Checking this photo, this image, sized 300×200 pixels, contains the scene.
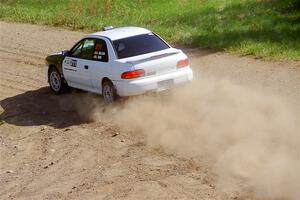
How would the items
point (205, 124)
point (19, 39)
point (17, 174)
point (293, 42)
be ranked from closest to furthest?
point (17, 174) → point (205, 124) → point (293, 42) → point (19, 39)

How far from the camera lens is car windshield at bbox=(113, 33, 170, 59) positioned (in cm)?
1212

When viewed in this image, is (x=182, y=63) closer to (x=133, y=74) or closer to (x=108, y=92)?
(x=133, y=74)

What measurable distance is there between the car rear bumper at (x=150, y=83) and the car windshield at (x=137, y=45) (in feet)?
2.36

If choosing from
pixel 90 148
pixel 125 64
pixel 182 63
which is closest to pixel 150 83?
pixel 125 64

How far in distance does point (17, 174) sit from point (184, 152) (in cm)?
296

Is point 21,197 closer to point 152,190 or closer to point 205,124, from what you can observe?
point 152,190

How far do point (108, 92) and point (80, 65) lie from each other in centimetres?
132

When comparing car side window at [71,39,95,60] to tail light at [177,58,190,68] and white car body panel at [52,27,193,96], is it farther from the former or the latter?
tail light at [177,58,190,68]

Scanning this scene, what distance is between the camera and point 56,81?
47.6ft

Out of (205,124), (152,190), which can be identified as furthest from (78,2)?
(152,190)

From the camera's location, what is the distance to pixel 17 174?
9.91 metres

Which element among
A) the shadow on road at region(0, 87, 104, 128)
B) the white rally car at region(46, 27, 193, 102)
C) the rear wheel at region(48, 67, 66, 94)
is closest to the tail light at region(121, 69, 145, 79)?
the white rally car at region(46, 27, 193, 102)

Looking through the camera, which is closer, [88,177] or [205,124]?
[88,177]

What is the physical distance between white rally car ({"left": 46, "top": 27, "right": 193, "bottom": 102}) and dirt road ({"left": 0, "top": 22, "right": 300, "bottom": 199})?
2.44 feet
